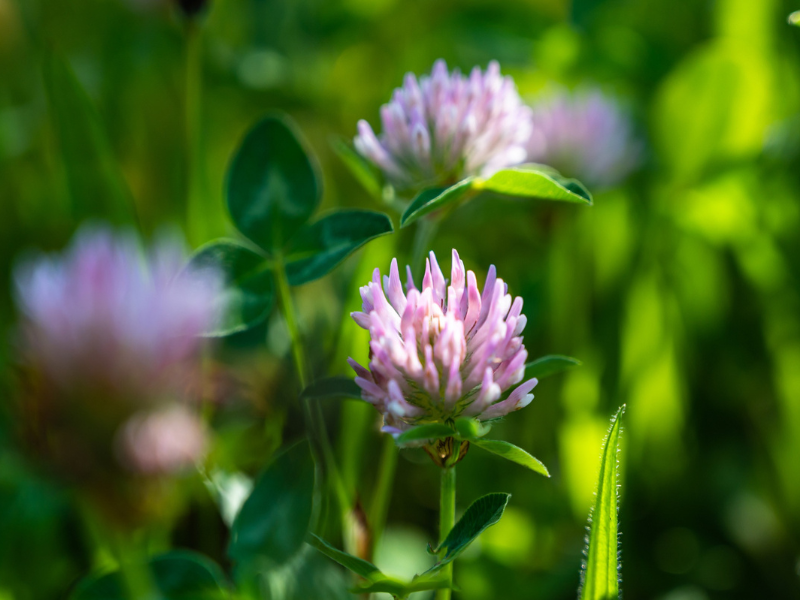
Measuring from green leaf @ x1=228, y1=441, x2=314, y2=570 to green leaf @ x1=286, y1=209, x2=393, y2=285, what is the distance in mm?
137

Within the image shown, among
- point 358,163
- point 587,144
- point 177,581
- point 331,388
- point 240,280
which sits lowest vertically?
point 177,581

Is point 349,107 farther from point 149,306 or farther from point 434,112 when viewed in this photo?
point 149,306

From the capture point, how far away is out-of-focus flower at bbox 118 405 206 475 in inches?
15.9

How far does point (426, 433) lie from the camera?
1.30 feet

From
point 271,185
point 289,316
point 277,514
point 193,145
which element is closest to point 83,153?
point 193,145

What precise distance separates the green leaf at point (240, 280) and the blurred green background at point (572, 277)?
105mm

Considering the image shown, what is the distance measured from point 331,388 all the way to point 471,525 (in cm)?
13

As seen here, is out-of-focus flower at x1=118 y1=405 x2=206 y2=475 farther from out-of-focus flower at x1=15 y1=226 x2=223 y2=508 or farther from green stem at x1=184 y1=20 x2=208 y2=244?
green stem at x1=184 y1=20 x2=208 y2=244

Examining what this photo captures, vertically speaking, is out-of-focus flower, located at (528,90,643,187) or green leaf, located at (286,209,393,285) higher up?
out-of-focus flower, located at (528,90,643,187)

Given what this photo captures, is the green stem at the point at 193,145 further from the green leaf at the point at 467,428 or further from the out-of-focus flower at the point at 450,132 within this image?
the green leaf at the point at 467,428

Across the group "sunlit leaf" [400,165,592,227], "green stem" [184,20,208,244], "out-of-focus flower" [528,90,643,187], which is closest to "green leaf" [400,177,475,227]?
"sunlit leaf" [400,165,592,227]

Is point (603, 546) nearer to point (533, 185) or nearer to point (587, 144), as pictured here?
point (533, 185)

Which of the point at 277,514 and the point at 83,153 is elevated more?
the point at 83,153

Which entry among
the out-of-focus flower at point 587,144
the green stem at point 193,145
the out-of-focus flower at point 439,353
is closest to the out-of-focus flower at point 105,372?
the out-of-focus flower at point 439,353
